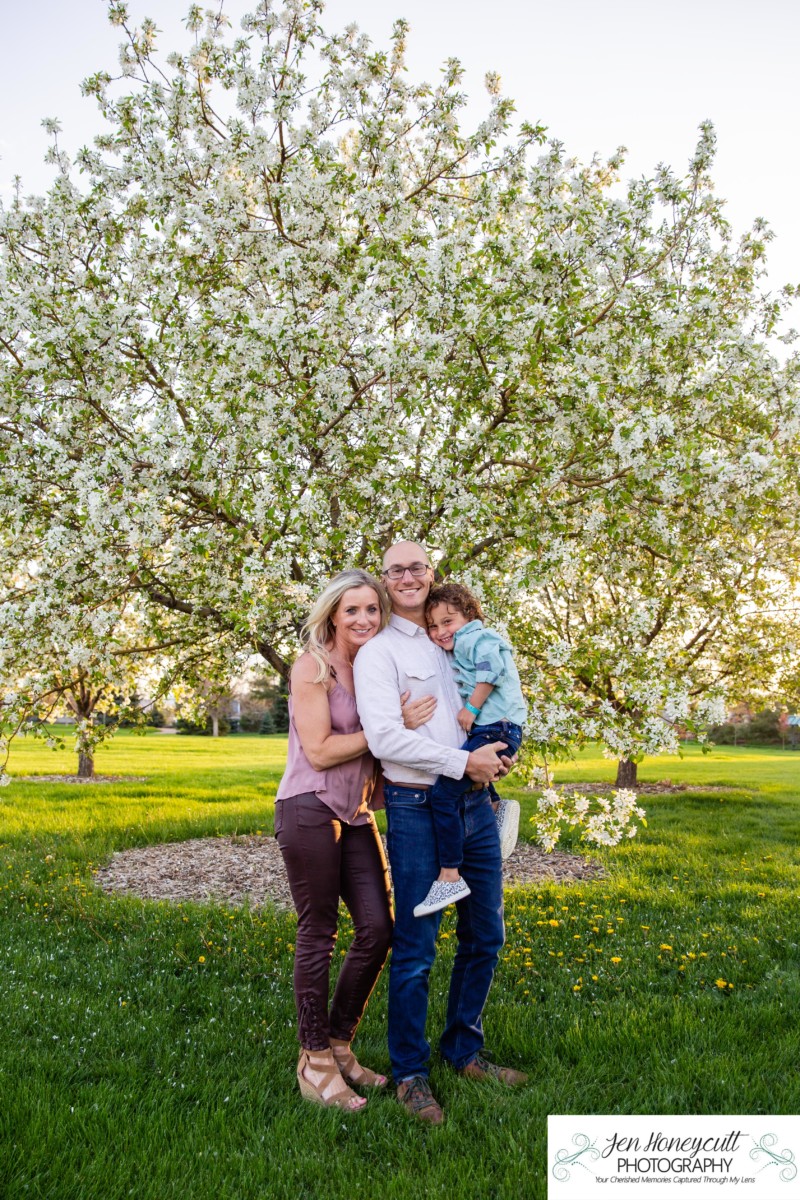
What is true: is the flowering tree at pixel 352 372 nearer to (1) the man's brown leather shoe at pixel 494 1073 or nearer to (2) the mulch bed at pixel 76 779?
(1) the man's brown leather shoe at pixel 494 1073

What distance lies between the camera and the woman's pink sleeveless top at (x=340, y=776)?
4.32 m

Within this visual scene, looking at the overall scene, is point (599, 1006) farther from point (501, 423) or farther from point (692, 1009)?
point (501, 423)

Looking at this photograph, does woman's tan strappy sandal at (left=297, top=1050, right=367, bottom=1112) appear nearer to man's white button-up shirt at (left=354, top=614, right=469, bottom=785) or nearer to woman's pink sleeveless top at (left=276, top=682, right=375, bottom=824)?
woman's pink sleeveless top at (left=276, top=682, right=375, bottom=824)

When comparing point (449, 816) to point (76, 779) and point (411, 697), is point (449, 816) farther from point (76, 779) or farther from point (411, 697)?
point (76, 779)

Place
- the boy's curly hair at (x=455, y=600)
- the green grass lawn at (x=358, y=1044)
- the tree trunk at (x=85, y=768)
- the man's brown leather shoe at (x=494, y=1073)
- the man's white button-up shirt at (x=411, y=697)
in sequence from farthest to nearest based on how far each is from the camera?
the tree trunk at (x=85, y=768)
the boy's curly hair at (x=455, y=600)
the man's brown leather shoe at (x=494, y=1073)
the man's white button-up shirt at (x=411, y=697)
the green grass lawn at (x=358, y=1044)

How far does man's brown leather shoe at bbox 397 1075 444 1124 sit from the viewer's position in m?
4.00

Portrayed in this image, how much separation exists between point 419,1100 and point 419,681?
6.76 feet

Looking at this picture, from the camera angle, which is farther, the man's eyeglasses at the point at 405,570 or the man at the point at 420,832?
the man's eyeglasses at the point at 405,570

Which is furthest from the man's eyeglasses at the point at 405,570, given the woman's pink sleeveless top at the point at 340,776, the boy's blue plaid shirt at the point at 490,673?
the woman's pink sleeveless top at the point at 340,776

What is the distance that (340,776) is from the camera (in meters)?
4.37

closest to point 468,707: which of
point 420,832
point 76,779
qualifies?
point 420,832

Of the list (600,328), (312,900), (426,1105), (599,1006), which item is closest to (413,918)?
(312,900)

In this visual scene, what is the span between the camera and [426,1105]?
13.3 feet

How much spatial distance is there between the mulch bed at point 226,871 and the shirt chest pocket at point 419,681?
15.3 ft
